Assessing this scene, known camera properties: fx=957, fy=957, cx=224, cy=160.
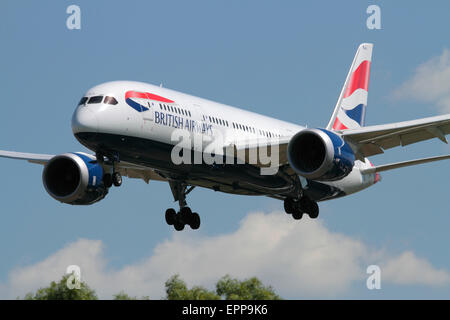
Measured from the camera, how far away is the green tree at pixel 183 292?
168 feet

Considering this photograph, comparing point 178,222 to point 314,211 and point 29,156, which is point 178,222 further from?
point 29,156

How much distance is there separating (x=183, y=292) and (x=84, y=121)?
844 inches

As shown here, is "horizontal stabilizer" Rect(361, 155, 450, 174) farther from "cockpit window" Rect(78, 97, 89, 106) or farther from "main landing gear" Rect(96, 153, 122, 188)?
"cockpit window" Rect(78, 97, 89, 106)

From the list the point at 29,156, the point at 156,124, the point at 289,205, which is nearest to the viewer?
the point at 156,124

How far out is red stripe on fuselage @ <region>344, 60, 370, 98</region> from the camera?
182 ft

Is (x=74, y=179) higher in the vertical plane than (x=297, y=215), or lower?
higher

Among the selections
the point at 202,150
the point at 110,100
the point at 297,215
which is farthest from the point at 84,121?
the point at 297,215

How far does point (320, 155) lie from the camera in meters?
40.4

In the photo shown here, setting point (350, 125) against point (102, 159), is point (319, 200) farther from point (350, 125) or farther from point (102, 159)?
point (102, 159)

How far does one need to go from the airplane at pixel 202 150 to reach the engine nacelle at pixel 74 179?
46mm

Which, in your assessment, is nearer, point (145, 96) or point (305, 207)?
point (145, 96)

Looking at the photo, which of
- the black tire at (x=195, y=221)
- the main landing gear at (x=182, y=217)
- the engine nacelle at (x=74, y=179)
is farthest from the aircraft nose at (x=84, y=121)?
the black tire at (x=195, y=221)
